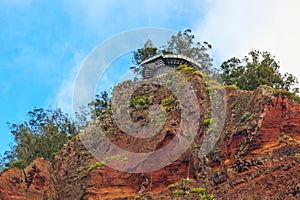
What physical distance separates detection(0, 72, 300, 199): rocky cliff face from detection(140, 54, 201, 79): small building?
4.03 m

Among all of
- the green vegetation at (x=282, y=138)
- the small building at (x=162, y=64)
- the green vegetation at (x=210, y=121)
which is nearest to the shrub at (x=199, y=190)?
the green vegetation at (x=282, y=138)

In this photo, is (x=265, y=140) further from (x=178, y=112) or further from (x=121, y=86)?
(x=121, y=86)

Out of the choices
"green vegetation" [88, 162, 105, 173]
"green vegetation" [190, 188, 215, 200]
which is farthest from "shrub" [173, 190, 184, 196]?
"green vegetation" [88, 162, 105, 173]

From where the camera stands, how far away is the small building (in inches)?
1510

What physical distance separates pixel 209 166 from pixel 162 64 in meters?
12.7

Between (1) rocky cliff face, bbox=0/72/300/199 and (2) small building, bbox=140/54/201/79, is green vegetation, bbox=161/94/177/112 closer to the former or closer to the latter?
(1) rocky cliff face, bbox=0/72/300/199

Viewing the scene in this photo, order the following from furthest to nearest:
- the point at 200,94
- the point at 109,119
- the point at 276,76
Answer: the point at 276,76 → the point at 109,119 → the point at 200,94

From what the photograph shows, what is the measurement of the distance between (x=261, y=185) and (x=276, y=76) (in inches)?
752

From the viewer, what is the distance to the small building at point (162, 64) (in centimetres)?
3834

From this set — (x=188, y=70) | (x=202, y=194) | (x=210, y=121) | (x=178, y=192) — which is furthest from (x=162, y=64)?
(x=202, y=194)

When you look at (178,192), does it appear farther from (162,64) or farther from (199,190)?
(162,64)

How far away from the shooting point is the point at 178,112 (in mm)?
31141

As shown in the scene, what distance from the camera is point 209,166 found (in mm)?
27250

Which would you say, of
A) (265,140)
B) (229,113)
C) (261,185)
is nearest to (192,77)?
(229,113)
